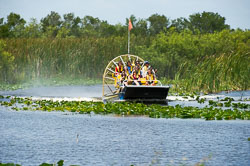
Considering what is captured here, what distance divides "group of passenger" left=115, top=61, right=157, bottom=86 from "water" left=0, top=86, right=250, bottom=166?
16.0 feet

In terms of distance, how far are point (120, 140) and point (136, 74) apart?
32.6 feet

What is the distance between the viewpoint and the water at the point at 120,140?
39.4 ft

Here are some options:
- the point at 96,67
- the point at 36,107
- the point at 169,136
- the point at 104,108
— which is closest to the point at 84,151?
the point at 169,136

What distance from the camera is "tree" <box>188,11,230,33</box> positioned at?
77.2 metres

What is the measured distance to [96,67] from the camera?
44.2m

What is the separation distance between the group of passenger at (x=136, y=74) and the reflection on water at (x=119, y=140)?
486cm

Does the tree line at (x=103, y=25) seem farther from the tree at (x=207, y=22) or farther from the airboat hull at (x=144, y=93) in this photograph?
the airboat hull at (x=144, y=93)

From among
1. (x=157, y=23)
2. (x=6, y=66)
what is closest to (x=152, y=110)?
(x=6, y=66)

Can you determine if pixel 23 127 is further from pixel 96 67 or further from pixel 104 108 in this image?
pixel 96 67

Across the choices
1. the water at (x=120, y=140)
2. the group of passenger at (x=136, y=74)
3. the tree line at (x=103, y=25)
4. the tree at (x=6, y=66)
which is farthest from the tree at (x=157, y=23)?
the water at (x=120, y=140)

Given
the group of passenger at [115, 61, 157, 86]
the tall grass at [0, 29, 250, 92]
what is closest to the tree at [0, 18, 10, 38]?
the tall grass at [0, 29, 250, 92]

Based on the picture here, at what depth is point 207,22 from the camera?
78.3 metres

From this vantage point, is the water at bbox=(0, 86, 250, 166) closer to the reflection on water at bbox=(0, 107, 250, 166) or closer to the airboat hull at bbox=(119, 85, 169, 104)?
the reflection on water at bbox=(0, 107, 250, 166)

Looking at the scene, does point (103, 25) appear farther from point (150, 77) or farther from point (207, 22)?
point (150, 77)
